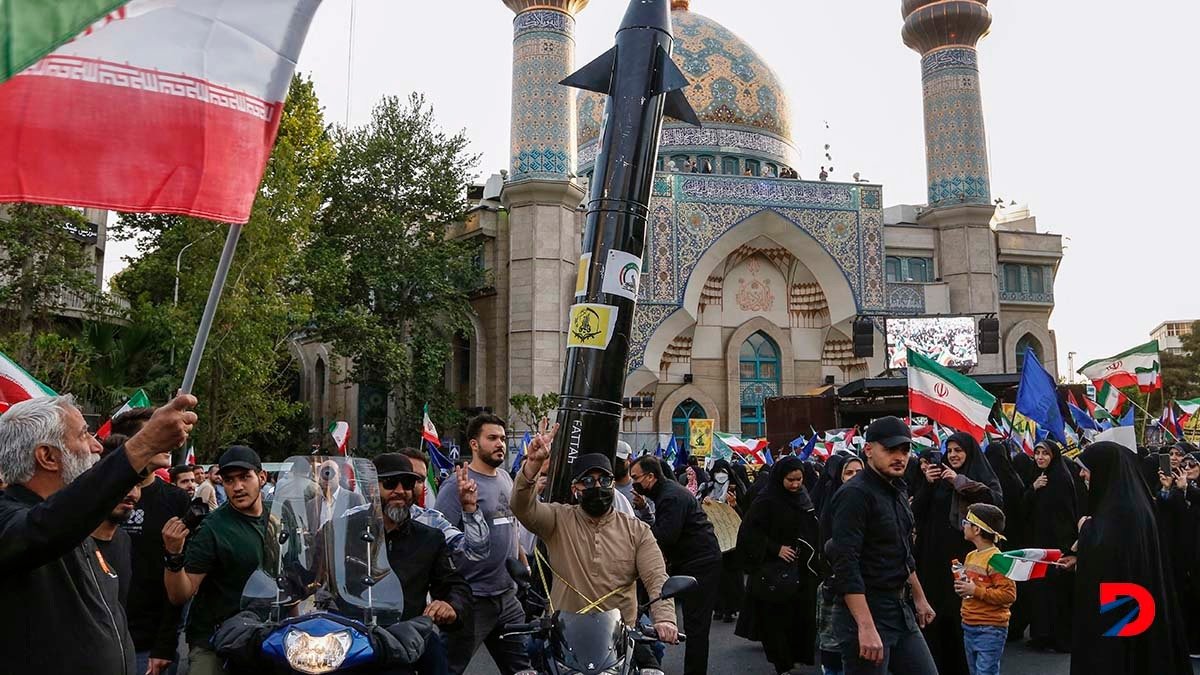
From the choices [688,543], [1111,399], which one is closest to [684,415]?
[1111,399]

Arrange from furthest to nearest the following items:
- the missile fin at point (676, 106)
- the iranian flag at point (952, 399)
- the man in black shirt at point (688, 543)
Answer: the iranian flag at point (952, 399) → the missile fin at point (676, 106) → the man in black shirt at point (688, 543)

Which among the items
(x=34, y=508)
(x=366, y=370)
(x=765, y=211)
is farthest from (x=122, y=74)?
(x=765, y=211)

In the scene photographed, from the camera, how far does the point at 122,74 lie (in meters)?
3.05

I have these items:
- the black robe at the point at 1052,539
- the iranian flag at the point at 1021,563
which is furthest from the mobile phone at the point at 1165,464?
the iranian flag at the point at 1021,563

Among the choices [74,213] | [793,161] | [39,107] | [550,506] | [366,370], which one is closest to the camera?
[39,107]

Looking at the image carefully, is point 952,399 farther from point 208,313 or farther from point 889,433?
point 208,313

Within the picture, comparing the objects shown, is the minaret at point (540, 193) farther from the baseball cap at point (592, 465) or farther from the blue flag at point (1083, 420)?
the baseball cap at point (592, 465)

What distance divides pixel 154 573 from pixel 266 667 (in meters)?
A: 2.06

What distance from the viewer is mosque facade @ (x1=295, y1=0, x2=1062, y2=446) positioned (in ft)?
84.6

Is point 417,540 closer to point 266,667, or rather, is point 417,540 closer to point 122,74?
point 266,667

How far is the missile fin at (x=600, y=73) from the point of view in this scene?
8234mm

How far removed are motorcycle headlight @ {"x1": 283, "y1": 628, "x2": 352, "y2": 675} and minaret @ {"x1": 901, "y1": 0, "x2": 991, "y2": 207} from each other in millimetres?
28580

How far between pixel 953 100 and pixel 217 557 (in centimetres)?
2899

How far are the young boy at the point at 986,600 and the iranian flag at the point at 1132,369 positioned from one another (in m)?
8.82
